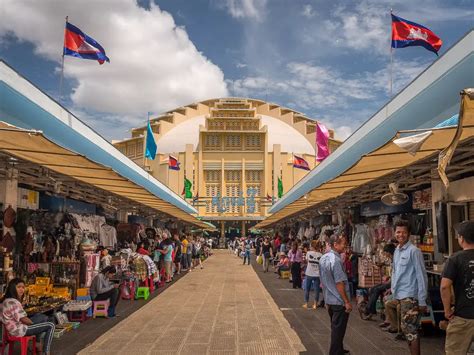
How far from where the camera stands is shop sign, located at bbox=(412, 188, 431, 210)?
28.1 ft

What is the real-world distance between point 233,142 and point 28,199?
44.6 meters

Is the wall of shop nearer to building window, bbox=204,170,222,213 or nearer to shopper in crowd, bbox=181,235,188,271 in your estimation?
shopper in crowd, bbox=181,235,188,271

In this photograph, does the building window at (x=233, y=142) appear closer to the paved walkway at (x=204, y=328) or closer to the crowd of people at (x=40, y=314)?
the crowd of people at (x=40, y=314)

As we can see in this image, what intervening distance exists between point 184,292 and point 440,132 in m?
9.50

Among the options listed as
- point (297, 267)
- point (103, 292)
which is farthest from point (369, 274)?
point (103, 292)

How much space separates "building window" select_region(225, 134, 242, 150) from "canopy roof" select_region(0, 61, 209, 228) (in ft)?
135

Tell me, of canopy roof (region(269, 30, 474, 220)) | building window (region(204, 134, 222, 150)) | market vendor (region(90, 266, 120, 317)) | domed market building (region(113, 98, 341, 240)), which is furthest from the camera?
building window (region(204, 134, 222, 150))

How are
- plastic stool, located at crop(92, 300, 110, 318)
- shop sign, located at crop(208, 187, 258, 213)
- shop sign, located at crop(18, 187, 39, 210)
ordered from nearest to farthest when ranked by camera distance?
shop sign, located at crop(18, 187, 39, 210) < plastic stool, located at crop(92, 300, 110, 318) < shop sign, located at crop(208, 187, 258, 213)

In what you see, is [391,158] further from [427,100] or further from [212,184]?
[212,184]

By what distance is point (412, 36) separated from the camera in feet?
34.6

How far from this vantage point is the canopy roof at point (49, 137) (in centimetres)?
527

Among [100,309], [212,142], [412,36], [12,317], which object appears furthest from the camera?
[212,142]

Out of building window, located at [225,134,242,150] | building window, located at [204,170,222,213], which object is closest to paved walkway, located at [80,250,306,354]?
building window, located at [204,170,222,213]

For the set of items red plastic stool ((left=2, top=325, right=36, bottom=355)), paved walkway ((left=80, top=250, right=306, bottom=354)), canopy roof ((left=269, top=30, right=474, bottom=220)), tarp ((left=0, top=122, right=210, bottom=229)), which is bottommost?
paved walkway ((left=80, top=250, right=306, bottom=354))
